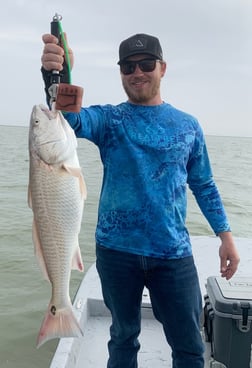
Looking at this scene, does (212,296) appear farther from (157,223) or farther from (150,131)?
(150,131)

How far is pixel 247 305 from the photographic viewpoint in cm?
302

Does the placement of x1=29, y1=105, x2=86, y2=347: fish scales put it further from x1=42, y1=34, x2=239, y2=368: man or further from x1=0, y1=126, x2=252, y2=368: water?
x1=0, y1=126, x2=252, y2=368: water

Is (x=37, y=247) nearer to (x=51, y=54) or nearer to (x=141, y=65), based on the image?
(x=51, y=54)

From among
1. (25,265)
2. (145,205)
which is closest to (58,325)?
(145,205)

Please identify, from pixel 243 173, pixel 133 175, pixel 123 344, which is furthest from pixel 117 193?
pixel 243 173

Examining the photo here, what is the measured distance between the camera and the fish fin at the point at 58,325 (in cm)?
225

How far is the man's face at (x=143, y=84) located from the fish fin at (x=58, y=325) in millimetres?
1251

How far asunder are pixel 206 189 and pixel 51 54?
1343 millimetres

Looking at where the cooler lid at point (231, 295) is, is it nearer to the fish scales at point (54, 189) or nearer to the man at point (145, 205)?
the man at point (145, 205)

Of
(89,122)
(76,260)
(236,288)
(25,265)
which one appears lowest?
(25,265)

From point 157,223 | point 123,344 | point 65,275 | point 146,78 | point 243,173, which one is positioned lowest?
point 243,173

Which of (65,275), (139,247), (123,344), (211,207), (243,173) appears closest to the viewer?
(65,275)

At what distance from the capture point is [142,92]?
2.59m

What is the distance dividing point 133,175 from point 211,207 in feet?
2.18
